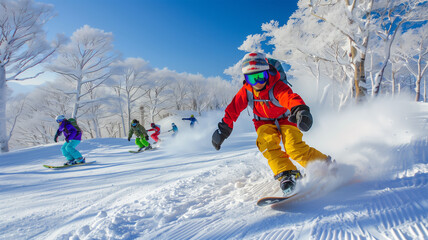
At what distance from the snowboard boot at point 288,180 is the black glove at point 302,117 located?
15.7 inches

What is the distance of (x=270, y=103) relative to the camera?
203 cm

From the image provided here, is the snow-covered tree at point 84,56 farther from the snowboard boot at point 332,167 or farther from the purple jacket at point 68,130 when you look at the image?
the snowboard boot at point 332,167

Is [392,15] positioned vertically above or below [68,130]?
above

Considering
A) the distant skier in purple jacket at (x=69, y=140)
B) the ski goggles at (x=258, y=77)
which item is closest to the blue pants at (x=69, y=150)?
the distant skier in purple jacket at (x=69, y=140)

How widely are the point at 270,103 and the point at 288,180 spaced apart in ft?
2.65

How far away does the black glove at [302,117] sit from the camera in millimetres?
1613

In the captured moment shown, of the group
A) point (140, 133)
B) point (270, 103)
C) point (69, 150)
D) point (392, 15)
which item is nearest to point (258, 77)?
point (270, 103)

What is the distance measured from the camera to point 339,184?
5.65 feet

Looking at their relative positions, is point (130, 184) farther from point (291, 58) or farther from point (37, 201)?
point (291, 58)

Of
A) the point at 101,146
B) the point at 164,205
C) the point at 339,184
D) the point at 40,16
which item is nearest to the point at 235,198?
the point at 164,205

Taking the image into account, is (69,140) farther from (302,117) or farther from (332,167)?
(332,167)

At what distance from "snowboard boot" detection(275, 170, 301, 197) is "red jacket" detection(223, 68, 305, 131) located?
22.3 inches

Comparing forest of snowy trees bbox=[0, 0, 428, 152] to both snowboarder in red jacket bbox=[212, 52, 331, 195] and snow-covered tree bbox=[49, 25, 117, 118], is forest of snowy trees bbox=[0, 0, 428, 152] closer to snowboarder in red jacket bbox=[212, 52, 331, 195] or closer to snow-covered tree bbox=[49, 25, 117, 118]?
snow-covered tree bbox=[49, 25, 117, 118]

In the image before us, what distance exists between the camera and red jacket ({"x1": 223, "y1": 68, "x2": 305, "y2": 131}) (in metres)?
1.85
